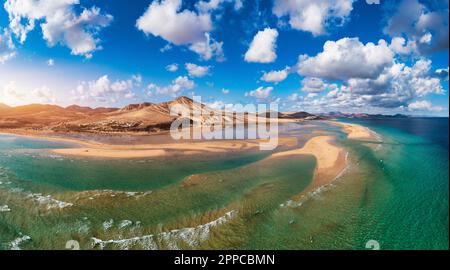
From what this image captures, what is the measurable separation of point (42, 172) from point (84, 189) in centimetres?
762

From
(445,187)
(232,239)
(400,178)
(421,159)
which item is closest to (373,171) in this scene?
(400,178)

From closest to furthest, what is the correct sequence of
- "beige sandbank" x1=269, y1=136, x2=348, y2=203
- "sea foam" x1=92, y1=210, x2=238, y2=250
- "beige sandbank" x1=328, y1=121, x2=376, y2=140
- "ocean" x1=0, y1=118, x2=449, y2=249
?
"sea foam" x1=92, y1=210, x2=238, y2=250
"ocean" x1=0, y1=118, x2=449, y2=249
"beige sandbank" x1=269, y1=136, x2=348, y2=203
"beige sandbank" x1=328, y1=121, x2=376, y2=140

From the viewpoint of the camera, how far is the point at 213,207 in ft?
54.2

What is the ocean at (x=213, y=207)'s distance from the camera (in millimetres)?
12867

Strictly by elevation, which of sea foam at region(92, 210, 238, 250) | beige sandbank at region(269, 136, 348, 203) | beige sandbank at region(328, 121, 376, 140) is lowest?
sea foam at region(92, 210, 238, 250)

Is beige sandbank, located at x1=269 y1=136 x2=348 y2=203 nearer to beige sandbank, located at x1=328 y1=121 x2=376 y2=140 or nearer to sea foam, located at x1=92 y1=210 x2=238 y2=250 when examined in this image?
sea foam, located at x1=92 y1=210 x2=238 y2=250

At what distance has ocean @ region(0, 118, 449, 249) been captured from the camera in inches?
507

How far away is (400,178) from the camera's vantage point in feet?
79.3

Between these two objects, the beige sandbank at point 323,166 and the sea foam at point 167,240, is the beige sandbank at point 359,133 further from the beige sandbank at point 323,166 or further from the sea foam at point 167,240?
the sea foam at point 167,240

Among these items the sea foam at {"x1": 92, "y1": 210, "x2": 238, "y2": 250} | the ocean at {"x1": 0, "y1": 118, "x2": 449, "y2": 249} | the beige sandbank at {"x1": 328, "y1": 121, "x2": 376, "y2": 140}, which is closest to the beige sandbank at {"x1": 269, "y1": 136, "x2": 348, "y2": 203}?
the ocean at {"x1": 0, "y1": 118, "x2": 449, "y2": 249}

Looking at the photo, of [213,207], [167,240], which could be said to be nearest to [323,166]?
[213,207]

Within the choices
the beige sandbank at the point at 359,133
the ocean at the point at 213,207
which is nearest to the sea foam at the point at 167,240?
the ocean at the point at 213,207
